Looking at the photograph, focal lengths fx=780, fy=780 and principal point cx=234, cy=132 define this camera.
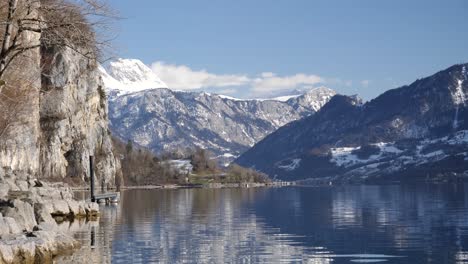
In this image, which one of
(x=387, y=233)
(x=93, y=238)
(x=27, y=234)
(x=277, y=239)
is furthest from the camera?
(x=387, y=233)

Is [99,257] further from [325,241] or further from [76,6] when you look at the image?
[76,6]

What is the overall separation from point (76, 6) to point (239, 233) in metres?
43.1

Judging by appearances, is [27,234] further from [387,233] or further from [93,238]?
[387,233]

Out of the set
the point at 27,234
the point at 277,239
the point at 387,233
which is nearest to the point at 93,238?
the point at 277,239

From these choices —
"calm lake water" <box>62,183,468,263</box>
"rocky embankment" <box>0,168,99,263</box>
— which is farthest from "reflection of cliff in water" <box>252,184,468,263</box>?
"rocky embankment" <box>0,168,99,263</box>

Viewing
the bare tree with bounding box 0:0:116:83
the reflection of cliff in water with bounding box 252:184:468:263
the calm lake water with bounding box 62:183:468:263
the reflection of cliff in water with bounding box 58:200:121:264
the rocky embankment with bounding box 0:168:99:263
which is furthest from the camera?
the reflection of cliff in water with bounding box 252:184:468:263

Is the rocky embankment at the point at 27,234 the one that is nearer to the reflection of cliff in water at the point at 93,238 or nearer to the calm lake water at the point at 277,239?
the reflection of cliff in water at the point at 93,238

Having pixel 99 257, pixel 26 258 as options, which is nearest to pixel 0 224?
pixel 26 258

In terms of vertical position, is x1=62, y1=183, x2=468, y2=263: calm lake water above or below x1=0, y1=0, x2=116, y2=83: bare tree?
below

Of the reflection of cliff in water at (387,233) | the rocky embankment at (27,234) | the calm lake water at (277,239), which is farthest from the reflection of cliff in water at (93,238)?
the reflection of cliff in water at (387,233)

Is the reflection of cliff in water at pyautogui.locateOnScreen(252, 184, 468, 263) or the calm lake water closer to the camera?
the calm lake water

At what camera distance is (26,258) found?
134 ft

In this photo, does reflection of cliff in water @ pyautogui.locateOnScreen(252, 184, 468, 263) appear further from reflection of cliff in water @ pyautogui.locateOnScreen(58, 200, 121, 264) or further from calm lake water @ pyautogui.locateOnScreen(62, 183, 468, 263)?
reflection of cliff in water @ pyautogui.locateOnScreen(58, 200, 121, 264)

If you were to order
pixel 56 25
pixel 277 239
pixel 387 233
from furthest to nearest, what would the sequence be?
pixel 387 233 < pixel 277 239 < pixel 56 25
